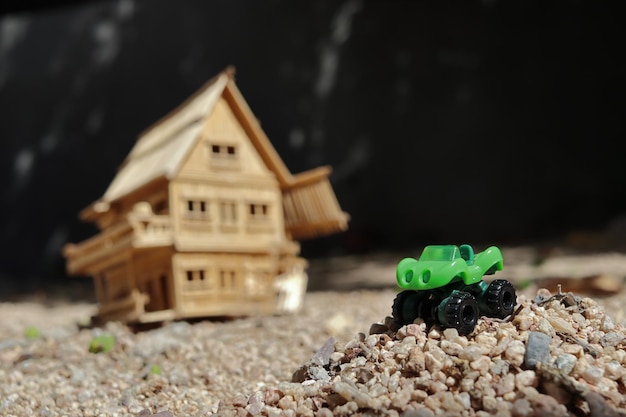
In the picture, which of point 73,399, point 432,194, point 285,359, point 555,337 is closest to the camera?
point 555,337

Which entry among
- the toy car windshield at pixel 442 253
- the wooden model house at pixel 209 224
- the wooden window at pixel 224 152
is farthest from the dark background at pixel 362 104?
the toy car windshield at pixel 442 253

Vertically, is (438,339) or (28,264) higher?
(28,264)

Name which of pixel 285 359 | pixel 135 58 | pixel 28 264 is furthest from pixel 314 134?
pixel 285 359

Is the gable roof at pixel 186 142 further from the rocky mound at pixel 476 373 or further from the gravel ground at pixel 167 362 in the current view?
the rocky mound at pixel 476 373

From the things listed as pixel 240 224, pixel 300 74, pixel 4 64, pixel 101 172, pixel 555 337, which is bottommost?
pixel 555 337

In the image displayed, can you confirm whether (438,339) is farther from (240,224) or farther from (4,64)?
(4,64)

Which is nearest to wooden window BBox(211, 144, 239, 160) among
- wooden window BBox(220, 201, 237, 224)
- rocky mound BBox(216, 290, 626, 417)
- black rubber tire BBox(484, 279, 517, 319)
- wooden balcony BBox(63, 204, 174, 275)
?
wooden window BBox(220, 201, 237, 224)
